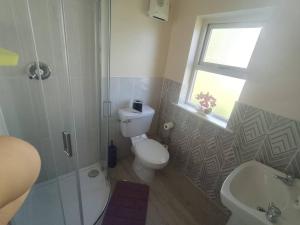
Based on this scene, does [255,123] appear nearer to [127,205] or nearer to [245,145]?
[245,145]

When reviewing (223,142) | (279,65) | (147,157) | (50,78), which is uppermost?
(279,65)

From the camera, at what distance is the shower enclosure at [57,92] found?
1.09m

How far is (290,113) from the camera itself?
1079 mm

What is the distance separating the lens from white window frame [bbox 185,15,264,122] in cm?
133

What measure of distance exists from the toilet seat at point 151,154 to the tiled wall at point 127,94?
33 centimetres

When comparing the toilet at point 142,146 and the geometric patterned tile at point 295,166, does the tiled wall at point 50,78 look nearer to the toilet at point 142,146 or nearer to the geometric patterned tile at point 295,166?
the toilet at point 142,146

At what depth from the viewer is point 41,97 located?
1308 mm

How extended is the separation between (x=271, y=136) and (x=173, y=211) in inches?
43.3

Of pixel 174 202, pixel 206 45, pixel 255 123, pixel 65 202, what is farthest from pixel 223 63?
pixel 65 202

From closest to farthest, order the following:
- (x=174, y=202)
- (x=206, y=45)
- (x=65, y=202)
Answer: (x=65, y=202) → (x=174, y=202) → (x=206, y=45)

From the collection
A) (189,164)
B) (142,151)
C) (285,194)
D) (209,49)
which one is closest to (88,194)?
(142,151)

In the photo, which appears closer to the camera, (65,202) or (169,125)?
(65,202)

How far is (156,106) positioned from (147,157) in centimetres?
78

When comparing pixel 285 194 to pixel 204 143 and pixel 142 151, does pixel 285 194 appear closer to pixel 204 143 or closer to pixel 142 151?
pixel 204 143
